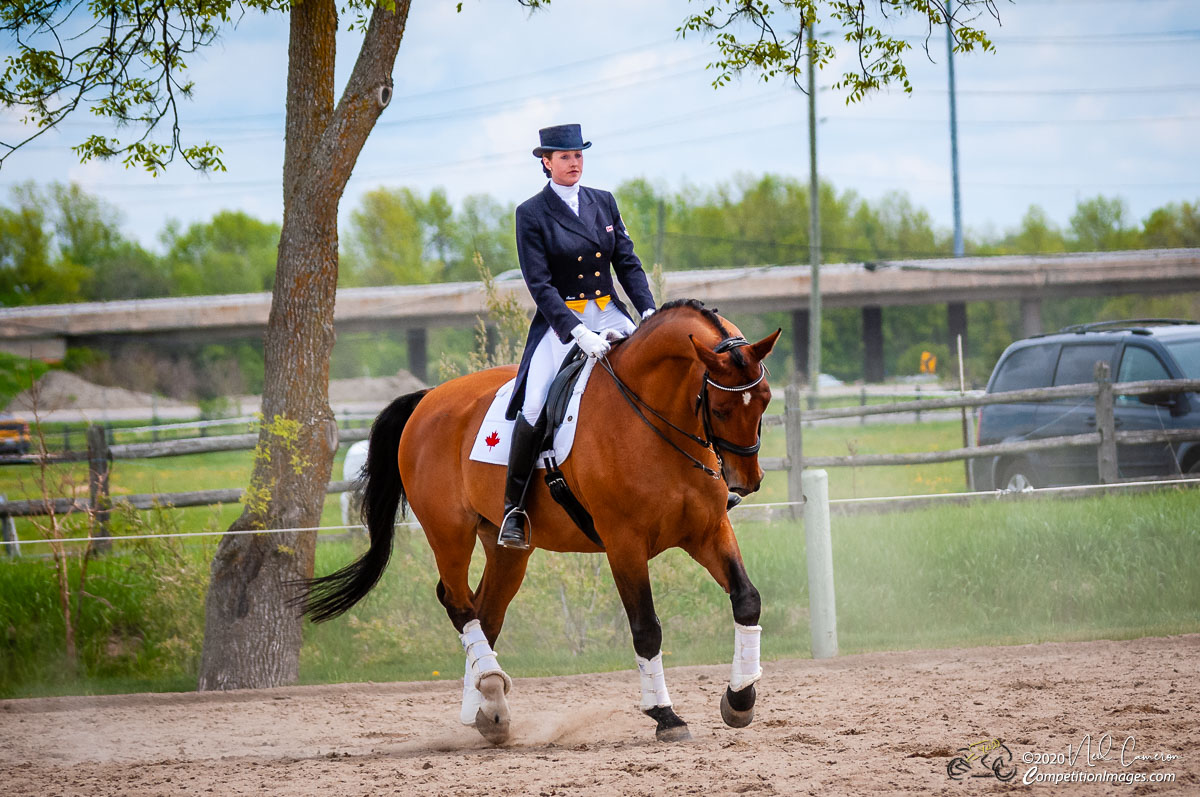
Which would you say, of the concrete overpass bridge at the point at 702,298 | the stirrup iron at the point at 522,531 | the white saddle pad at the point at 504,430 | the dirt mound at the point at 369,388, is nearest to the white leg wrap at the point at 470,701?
the stirrup iron at the point at 522,531

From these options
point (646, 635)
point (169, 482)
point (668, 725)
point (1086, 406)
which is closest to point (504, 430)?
point (646, 635)

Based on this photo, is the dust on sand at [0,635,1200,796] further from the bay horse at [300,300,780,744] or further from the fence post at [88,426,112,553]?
the fence post at [88,426,112,553]

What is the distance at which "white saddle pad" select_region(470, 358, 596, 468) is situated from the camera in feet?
16.8

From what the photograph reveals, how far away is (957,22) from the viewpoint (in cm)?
750

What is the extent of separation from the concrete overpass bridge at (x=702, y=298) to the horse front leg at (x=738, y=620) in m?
33.5

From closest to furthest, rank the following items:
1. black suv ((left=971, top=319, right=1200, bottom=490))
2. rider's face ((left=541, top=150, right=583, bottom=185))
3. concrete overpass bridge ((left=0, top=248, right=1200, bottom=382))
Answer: rider's face ((left=541, top=150, right=583, bottom=185)) < black suv ((left=971, top=319, right=1200, bottom=490)) < concrete overpass bridge ((left=0, top=248, right=1200, bottom=382))

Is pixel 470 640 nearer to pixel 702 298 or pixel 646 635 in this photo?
pixel 646 635

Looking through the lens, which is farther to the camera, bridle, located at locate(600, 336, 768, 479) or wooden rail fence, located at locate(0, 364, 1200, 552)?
wooden rail fence, located at locate(0, 364, 1200, 552)

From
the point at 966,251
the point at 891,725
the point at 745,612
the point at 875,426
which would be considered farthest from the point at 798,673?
the point at 966,251

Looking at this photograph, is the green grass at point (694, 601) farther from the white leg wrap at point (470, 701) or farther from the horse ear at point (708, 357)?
the horse ear at point (708, 357)

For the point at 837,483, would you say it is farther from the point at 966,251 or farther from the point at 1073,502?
the point at 966,251

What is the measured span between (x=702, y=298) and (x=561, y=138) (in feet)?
119

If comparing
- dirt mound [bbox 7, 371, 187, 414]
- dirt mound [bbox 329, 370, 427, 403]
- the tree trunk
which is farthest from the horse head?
dirt mound [bbox 7, 371, 187, 414]

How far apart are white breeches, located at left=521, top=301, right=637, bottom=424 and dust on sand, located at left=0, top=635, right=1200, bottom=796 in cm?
170
